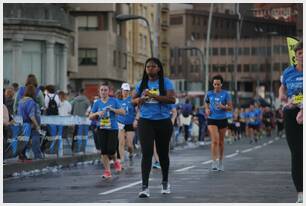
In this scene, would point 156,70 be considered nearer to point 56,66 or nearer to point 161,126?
point 161,126

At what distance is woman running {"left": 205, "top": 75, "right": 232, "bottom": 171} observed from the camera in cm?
1652

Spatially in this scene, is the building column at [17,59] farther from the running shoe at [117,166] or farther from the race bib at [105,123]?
the race bib at [105,123]

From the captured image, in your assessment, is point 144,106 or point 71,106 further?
point 71,106

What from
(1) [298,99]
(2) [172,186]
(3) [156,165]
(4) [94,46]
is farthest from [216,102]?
(4) [94,46]

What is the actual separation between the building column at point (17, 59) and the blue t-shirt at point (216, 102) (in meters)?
28.7

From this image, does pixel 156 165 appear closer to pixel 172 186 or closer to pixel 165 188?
pixel 172 186

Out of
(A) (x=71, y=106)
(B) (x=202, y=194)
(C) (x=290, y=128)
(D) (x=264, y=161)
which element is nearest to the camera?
(C) (x=290, y=128)

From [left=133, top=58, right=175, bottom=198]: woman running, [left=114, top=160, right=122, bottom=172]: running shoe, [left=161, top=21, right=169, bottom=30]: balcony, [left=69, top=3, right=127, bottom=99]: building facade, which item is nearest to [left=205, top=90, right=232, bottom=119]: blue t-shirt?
[left=114, top=160, right=122, bottom=172]: running shoe

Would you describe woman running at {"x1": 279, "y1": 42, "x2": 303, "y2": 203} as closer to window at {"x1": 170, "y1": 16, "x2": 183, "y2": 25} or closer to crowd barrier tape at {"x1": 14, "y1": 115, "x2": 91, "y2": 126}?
crowd barrier tape at {"x1": 14, "y1": 115, "x2": 91, "y2": 126}

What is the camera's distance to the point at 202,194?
11.3 metres

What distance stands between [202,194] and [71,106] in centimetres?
1286

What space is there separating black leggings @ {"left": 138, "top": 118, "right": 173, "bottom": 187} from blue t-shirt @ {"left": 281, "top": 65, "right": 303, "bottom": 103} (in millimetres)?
2290

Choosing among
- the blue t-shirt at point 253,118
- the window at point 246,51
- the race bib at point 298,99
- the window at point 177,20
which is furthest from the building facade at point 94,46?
the window at point 246,51

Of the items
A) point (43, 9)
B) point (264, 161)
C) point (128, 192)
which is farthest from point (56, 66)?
point (128, 192)
